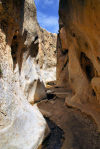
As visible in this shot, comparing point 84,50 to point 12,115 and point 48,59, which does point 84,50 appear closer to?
point 12,115

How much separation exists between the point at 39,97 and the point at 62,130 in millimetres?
4077

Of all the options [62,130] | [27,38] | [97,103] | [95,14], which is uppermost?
[27,38]

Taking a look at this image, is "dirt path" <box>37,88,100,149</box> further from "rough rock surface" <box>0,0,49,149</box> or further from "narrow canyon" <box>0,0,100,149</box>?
"rough rock surface" <box>0,0,49,149</box>

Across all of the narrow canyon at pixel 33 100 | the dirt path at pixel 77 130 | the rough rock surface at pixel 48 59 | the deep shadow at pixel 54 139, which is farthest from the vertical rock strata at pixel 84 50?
the rough rock surface at pixel 48 59

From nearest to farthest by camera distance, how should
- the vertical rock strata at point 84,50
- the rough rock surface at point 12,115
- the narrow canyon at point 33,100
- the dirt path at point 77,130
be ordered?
the rough rock surface at point 12,115
the narrow canyon at point 33,100
the dirt path at point 77,130
the vertical rock strata at point 84,50

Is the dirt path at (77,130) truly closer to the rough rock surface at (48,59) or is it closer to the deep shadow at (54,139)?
the deep shadow at (54,139)

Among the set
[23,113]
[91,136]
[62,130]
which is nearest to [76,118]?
[62,130]

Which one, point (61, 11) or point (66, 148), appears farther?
point (61, 11)

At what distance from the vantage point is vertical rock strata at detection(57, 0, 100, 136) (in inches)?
131

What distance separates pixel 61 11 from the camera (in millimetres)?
4922

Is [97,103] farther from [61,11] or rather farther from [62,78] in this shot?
[62,78]

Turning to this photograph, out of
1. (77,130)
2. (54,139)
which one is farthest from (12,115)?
(77,130)

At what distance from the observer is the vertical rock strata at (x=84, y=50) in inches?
131

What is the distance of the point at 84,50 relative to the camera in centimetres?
549
